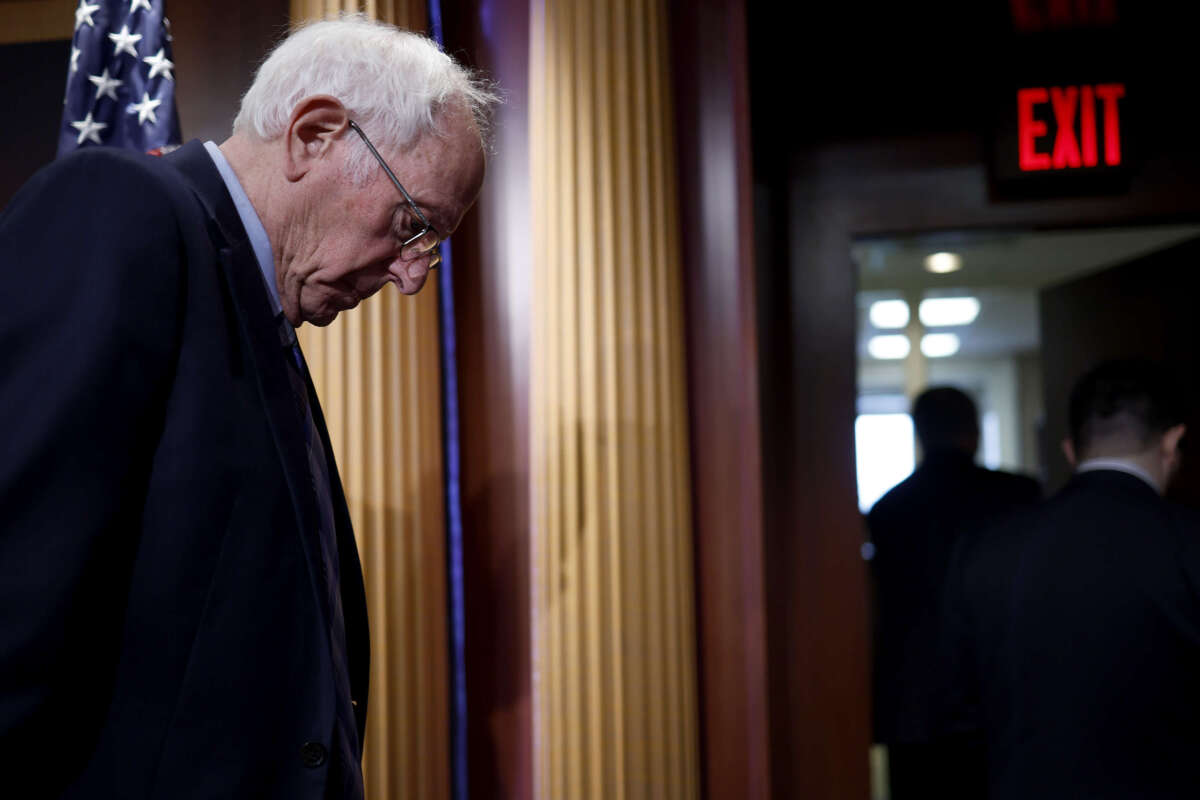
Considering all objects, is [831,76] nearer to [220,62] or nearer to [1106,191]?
[1106,191]

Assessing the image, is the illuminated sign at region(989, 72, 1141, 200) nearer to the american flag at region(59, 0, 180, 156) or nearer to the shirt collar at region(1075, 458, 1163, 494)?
the shirt collar at region(1075, 458, 1163, 494)

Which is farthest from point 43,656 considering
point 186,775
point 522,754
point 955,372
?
point 955,372

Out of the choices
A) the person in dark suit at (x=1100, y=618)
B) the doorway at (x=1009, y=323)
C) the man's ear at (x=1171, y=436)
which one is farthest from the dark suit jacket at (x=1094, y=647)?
the doorway at (x=1009, y=323)

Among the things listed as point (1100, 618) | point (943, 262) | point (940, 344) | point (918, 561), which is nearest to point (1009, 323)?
point (940, 344)

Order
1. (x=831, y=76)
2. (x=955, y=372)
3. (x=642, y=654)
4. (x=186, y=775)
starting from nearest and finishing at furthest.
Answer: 1. (x=186, y=775)
2. (x=642, y=654)
3. (x=831, y=76)
4. (x=955, y=372)

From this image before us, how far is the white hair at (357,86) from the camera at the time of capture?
3.95ft

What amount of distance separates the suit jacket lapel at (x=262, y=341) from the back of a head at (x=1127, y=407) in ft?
7.06

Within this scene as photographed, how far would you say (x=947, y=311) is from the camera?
9328 mm

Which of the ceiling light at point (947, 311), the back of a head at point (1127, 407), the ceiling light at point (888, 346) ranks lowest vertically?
the back of a head at point (1127, 407)

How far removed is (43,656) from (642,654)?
1.53 m

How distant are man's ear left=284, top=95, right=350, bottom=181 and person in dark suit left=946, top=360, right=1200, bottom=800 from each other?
79.4 inches

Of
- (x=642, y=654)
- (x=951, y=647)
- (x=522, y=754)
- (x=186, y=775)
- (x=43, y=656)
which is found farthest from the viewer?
(x=951, y=647)

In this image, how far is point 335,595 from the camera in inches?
47.4

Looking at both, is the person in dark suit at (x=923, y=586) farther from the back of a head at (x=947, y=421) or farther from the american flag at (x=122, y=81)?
the american flag at (x=122, y=81)
